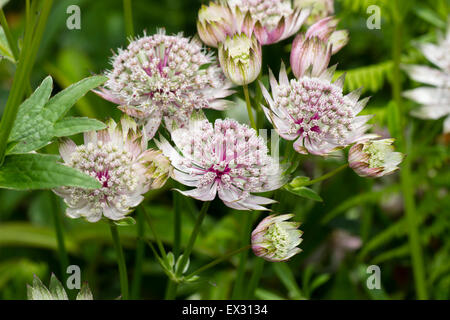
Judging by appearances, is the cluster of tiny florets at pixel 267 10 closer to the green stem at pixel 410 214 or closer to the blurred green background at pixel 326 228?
the blurred green background at pixel 326 228

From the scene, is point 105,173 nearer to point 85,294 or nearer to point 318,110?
point 85,294

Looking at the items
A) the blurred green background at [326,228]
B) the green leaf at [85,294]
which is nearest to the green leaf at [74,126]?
the green leaf at [85,294]

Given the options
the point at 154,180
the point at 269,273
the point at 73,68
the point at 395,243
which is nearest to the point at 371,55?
the point at 395,243

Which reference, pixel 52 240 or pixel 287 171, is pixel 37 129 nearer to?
pixel 287 171

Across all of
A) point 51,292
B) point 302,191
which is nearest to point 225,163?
point 302,191

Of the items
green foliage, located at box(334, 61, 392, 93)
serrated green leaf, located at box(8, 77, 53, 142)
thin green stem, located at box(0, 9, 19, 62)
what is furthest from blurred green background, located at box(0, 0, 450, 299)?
serrated green leaf, located at box(8, 77, 53, 142)
